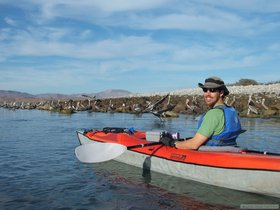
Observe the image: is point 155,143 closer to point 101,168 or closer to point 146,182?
point 146,182

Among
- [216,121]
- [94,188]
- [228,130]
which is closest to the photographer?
[216,121]

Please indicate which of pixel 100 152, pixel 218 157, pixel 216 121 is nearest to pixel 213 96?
pixel 216 121

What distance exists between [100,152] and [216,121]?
3.10 meters

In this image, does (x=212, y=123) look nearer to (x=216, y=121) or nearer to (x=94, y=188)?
(x=216, y=121)

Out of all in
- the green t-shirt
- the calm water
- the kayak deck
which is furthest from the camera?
the green t-shirt

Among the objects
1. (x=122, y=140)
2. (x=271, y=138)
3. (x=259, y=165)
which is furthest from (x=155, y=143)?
(x=271, y=138)

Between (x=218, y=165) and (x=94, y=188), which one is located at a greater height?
(x=218, y=165)

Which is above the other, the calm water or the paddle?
the paddle

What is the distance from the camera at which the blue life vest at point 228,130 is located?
24.6 feet

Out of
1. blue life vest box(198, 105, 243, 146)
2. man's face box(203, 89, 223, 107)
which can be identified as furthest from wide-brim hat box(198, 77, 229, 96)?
blue life vest box(198, 105, 243, 146)

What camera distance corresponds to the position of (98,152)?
9055 mm

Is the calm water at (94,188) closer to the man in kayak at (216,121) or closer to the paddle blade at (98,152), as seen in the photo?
the paddle blade at (98,152)

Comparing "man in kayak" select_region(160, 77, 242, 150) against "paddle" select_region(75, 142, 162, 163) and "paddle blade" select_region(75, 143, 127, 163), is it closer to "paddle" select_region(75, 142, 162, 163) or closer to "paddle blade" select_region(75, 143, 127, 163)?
"paddle" select_region(75, 142, 162, 163)

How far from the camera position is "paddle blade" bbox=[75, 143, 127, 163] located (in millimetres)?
8766
